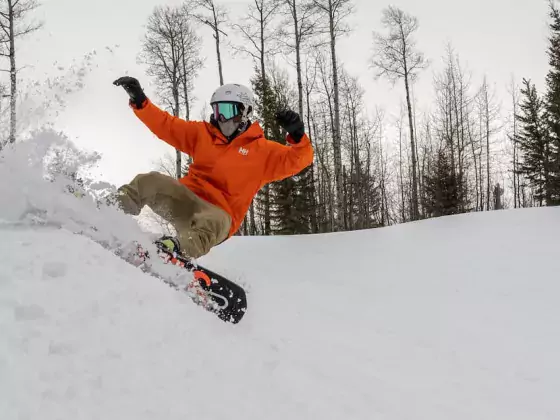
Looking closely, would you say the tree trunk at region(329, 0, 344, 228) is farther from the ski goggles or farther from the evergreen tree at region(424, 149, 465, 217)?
the ski goggles

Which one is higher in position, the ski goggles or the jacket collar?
the ski goggles

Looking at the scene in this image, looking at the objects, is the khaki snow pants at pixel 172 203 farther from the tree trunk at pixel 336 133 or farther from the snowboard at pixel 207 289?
the tree trunk at pixel 336 133

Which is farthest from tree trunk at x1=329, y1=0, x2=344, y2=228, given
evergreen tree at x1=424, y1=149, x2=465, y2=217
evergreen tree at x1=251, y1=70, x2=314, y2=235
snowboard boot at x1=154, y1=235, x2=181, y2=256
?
snowboard boot at x1=154, y1=235, x2=181, y2=256

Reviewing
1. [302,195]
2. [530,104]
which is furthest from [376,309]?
[530,104]

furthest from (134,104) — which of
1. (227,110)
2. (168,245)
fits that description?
(168,245)

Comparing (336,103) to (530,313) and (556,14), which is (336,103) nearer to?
(530,313)

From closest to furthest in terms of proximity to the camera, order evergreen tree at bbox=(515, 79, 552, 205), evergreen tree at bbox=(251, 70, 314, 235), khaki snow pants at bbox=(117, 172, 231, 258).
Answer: khaki snow pants at bbox=(117, 172, 231, 258) → evergreen tree at bbox=(251, 70, 314, 235) → evergreen tree at bbox=(515, 79, 552, 205)

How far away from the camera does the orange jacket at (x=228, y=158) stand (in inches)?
122

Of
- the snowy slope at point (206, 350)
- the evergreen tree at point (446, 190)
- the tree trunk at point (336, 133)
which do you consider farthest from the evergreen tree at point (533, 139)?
the snowy slope at point (206, 350)

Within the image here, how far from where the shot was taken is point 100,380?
1117 mm

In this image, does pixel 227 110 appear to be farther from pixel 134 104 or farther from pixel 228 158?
pixel 134 104

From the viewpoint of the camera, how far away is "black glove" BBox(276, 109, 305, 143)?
9.85 ft

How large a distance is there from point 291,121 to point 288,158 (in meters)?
0.30

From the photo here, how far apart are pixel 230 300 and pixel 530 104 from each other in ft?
89.7
